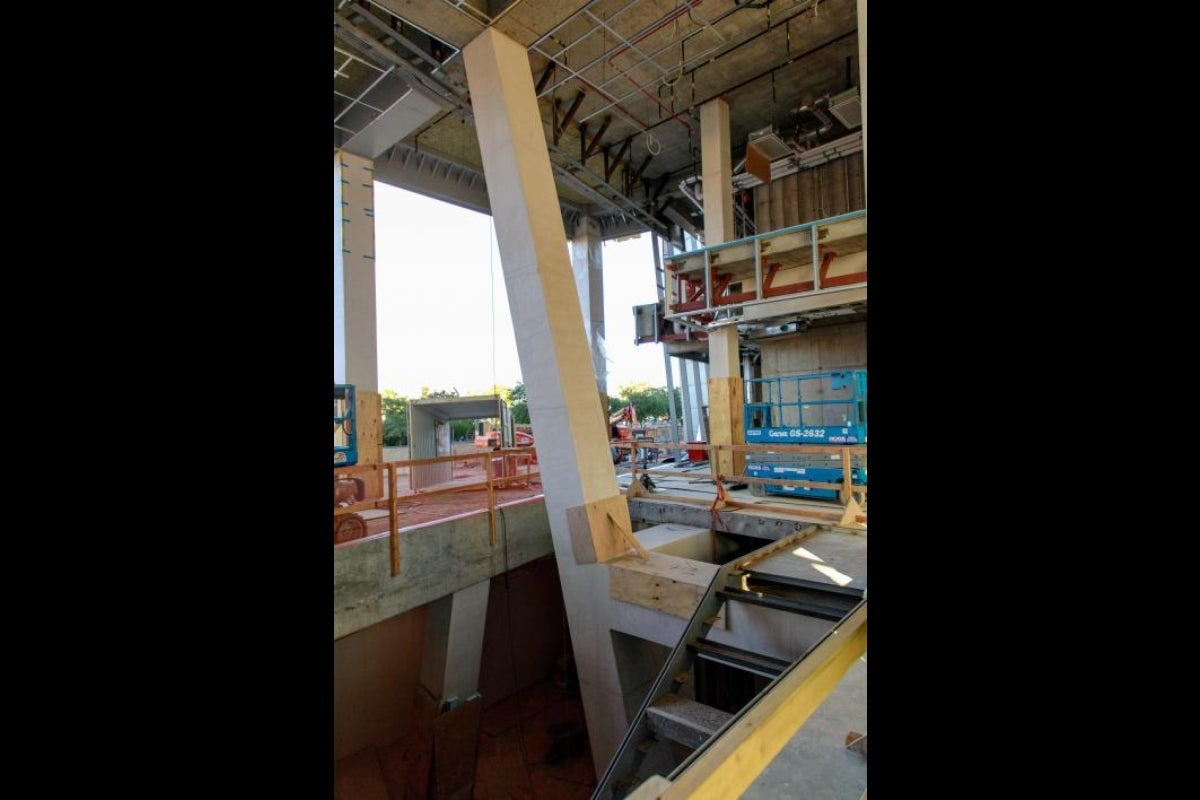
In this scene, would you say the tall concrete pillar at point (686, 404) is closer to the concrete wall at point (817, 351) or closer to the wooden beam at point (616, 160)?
the concrete wall at point (817, 351)

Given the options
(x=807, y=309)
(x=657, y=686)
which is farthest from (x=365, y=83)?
(x=657, y=686)

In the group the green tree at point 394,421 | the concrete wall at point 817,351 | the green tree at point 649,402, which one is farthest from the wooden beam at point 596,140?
the green tree at point 649,402

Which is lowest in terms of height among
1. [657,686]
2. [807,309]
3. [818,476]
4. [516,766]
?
[516,766]

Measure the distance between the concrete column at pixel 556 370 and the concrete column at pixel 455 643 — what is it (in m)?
1.29

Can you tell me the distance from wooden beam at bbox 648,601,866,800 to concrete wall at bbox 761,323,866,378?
12030 millimetres

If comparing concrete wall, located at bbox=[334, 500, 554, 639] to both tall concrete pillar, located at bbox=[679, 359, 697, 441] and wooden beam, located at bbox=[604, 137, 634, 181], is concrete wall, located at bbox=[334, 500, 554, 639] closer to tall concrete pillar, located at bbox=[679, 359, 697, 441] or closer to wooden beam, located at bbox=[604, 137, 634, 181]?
wooden beam, located at bbox=[604, 137, 634, 181]

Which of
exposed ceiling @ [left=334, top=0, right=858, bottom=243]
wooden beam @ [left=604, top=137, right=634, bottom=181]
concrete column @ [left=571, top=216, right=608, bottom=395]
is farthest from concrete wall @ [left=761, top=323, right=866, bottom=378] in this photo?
wooden beam @ [left=604, top=137, right=634, bottom=181]

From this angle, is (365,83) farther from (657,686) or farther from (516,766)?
(516,766)

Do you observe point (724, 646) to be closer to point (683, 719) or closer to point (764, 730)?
point (683, 719)

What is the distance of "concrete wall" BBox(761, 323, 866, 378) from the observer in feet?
42.4

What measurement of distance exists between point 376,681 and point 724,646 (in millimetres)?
5328

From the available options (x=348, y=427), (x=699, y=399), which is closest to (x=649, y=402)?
(x=699, y=399)
